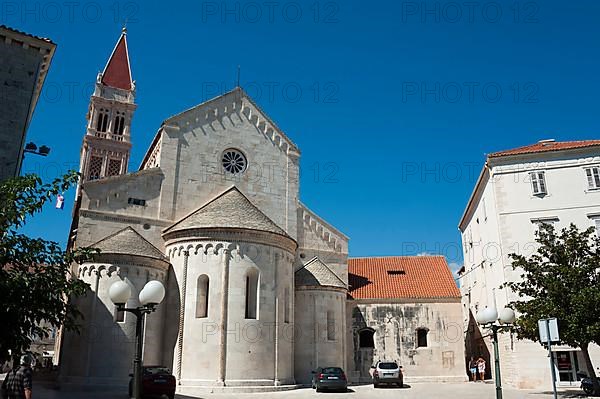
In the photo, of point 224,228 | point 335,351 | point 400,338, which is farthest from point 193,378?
point 400,338

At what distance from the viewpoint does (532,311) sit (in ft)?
67.8

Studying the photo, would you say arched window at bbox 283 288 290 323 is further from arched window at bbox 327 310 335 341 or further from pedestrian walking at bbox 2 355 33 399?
pedestrian walking at bbox 2 355 33 399

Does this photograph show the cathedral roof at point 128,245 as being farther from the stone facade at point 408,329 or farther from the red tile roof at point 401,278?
the red tile roof at point 401,278

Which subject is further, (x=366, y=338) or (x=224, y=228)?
(x=366, y=338)

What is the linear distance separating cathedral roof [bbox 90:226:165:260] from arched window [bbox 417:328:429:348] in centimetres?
1694

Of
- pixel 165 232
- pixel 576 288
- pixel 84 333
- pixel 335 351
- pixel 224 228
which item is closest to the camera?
pixel 576 288

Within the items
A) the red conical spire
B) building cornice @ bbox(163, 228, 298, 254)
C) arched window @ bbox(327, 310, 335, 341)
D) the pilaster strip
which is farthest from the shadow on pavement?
the red conical spire

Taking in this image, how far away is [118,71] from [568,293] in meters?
50.5

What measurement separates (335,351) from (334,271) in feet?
17.3

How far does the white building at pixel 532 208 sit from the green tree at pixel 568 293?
3.99m

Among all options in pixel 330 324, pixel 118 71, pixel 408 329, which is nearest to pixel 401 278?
pixel 408 329

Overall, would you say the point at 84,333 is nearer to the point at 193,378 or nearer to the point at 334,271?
the point at 193,378

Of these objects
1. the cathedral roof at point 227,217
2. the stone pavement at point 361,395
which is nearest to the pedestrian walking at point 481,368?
the stone pavement at point 361,395

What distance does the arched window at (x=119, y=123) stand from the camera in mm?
53803
